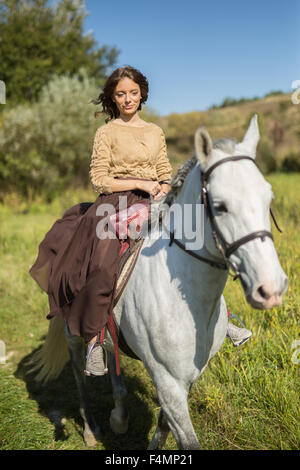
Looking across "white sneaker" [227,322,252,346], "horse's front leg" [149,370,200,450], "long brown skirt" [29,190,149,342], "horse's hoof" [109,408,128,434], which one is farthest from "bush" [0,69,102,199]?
"horse's front leg" [149,370,200,450]

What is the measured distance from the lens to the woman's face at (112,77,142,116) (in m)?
2.80

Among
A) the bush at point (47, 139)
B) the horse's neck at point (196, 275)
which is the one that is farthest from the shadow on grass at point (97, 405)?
the bush at point (47, 139)

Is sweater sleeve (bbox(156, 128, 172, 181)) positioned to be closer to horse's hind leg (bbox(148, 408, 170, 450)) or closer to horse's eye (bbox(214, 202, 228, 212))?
horse's eye (bbox(214, 202, 228, 212))

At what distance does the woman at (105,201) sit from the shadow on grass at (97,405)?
119cm

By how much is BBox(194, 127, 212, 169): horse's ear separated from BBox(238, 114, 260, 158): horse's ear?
22 cm

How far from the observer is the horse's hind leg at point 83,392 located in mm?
3283

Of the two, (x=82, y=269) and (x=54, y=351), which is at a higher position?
(x=82, y=269)

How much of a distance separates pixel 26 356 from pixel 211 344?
11.1 feet

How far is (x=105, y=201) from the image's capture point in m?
2.72

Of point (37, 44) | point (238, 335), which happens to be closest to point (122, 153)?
point (238, 335)

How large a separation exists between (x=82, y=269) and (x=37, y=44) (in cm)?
2074

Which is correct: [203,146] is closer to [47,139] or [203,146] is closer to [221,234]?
[221,234]

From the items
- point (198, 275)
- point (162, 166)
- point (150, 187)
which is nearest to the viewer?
point (198, 275)

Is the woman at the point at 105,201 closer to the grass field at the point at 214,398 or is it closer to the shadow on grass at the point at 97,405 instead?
the grass field at the point at 214,398
